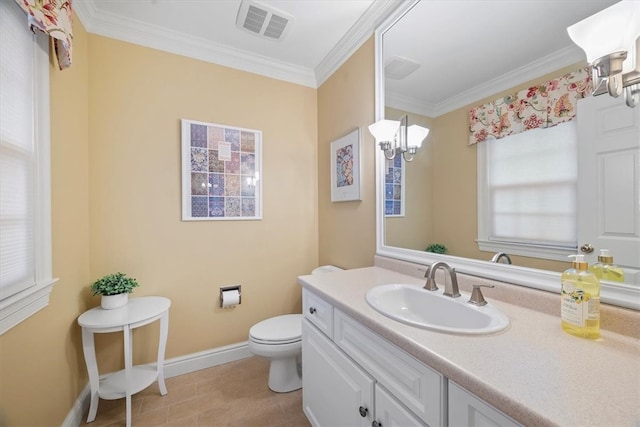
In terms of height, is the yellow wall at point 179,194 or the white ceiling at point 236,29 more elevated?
the white ceiling at point 236,29

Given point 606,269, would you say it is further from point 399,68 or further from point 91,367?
point 91,367

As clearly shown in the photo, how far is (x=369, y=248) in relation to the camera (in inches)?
70.5

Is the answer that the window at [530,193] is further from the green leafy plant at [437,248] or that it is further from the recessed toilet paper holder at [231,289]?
the recessed toilet paper holder at [231,289]

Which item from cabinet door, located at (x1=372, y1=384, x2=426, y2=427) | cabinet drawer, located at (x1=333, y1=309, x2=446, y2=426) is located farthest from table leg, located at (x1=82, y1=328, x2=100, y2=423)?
cabinet door, located at (x1=372, y1=384, x2=426, y2=427)

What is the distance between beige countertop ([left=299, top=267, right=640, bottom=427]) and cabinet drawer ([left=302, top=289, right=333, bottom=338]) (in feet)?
0.98

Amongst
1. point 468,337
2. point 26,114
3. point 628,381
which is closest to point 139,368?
point 26,114

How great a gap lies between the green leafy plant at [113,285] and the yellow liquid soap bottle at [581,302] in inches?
82.0

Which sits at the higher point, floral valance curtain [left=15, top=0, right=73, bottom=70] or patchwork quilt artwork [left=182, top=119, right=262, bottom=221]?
floral valance curtain [left=15, top=0, right=73, bottom=70]

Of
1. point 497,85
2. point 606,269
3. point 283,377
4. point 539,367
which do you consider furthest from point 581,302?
point 283,377

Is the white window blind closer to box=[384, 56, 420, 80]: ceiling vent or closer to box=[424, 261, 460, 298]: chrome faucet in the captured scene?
box=[424, 261, 460, 298]: chrome faucet

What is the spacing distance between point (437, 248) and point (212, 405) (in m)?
1.64

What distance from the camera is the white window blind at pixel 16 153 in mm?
956

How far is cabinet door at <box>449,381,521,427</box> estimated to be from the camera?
53cm

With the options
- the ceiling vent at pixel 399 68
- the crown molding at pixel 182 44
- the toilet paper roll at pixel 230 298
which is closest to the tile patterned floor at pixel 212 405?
the toilet paper roll at pixel 230 298
